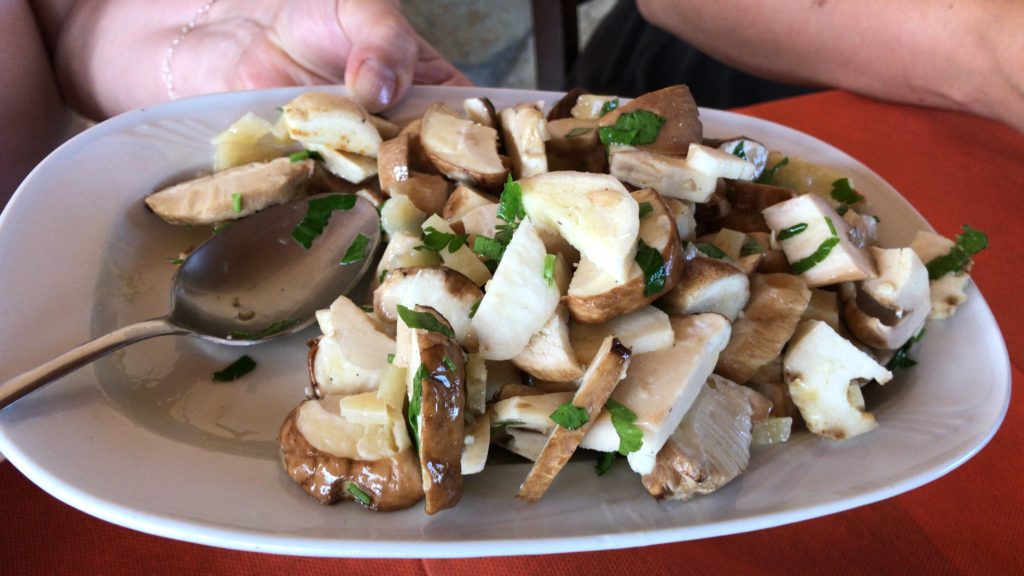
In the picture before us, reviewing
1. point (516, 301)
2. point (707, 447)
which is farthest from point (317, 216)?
point (707, 447)

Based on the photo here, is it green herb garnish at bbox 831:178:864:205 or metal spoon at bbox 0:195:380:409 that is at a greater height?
green herb garnish at bbox 831:178:864:205

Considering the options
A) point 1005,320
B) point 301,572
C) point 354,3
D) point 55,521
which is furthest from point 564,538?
point 354,3

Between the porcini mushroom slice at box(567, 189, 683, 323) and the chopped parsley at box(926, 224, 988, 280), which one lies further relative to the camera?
the chopped parsley at box(926, 224, 988, 280)

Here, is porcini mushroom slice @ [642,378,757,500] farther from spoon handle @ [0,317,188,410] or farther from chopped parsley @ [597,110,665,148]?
spoon handle @ [0,317,188,410]

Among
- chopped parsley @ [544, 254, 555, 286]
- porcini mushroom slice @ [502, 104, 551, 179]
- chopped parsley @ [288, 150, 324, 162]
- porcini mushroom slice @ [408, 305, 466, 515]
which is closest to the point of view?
porcini mushroom slice @ [408, 305, 466, 515]

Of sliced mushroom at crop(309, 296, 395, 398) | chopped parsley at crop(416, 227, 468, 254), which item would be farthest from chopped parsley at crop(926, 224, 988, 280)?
sliced mushroom at crop(309, 296, 395, 398)

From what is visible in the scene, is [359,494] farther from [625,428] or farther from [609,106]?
[609,106]

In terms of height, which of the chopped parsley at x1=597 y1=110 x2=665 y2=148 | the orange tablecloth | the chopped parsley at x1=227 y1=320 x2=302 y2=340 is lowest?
the orange tablecloth
